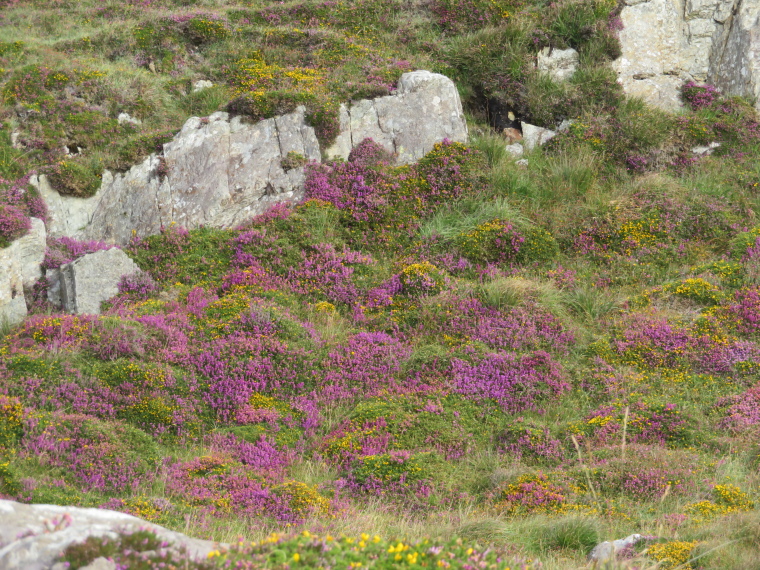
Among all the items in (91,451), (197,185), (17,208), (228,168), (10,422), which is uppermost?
(228,168)

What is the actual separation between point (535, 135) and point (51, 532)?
15819 millimetres

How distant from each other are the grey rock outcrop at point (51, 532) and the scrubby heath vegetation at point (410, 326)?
0.65 feet

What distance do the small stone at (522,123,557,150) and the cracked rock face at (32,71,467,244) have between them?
184 cm

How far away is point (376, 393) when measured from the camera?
10.7 metres

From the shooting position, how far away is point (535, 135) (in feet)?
58.2

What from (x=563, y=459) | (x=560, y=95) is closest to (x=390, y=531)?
(x=563, y=459)

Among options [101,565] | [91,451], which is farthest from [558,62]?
[101,565]

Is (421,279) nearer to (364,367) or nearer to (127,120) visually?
(364,367)

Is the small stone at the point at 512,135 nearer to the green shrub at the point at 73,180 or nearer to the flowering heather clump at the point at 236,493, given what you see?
the green shrub at the point at 73,180

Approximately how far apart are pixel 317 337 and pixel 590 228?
22.2 ft

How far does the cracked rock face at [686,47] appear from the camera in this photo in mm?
18766

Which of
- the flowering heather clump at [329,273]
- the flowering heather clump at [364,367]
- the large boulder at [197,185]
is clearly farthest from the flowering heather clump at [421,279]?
the large boulder at [197,185]

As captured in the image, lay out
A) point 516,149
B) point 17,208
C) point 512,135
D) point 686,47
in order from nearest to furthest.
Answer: point 17,208 < point 516,149 < point 512,135 < point 686,47

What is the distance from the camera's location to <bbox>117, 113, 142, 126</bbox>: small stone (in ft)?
57.7
